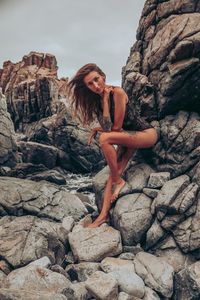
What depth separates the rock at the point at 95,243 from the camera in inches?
390

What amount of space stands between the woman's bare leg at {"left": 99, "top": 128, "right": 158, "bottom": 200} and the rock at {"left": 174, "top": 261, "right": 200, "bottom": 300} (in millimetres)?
3311

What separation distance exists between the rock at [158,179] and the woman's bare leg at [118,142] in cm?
94

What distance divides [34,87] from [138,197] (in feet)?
94.9

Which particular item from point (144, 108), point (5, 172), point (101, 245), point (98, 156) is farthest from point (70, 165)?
point (101, 245)

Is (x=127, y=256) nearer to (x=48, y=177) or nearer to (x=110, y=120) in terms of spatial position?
(x=110, y=120)

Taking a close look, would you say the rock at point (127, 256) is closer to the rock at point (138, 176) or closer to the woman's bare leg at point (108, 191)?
the woman's bare leg at point (108, 191)

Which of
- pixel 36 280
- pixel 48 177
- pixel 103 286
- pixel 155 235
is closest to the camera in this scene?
pixel 103 286

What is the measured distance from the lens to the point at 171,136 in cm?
1155

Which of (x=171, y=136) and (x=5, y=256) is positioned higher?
(x=171, y=136)

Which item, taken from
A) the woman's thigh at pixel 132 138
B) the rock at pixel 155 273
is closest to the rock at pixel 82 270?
the rock at pixel 155 273

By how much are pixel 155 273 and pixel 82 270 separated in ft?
6.06

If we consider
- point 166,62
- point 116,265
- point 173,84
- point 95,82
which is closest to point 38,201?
point 116,265

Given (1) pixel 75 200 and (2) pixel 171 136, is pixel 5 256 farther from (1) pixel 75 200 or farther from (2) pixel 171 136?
(2) pixel 171 136

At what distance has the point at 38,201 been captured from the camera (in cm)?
1326
